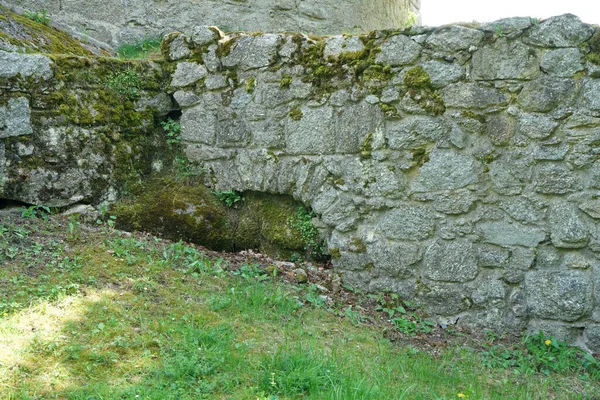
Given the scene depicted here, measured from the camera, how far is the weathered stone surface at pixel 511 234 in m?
3.91

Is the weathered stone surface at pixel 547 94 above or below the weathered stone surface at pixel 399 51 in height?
below

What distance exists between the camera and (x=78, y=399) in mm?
2715

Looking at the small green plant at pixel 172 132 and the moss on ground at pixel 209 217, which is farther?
the small green plant at pixel 172 132

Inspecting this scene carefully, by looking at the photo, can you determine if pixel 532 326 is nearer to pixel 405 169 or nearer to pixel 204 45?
pixel 405 169

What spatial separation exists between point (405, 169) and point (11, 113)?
297 centimetres

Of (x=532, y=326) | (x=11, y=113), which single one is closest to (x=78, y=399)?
(x=11, y=113)

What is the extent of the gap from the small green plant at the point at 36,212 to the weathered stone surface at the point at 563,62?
3.72 meters

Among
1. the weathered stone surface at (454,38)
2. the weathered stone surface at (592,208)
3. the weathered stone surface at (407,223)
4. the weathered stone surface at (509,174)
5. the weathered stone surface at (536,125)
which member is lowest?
the weathered stone surface at (407,223)

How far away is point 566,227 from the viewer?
3812mm

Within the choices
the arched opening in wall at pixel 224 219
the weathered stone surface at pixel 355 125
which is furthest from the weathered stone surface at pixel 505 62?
the arched opening in wall at pixel 224 219

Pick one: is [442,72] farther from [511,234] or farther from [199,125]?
[199,125]

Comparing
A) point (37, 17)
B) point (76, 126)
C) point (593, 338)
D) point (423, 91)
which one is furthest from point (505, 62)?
point (37, 17)

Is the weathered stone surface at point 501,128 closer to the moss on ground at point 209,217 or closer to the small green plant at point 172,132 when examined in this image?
the moss on ground at point 209,217

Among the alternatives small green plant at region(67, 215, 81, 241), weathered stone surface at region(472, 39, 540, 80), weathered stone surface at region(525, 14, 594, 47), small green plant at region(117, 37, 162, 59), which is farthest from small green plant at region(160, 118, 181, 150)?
weathered stone surface at region(525, 14, 594, 47)
